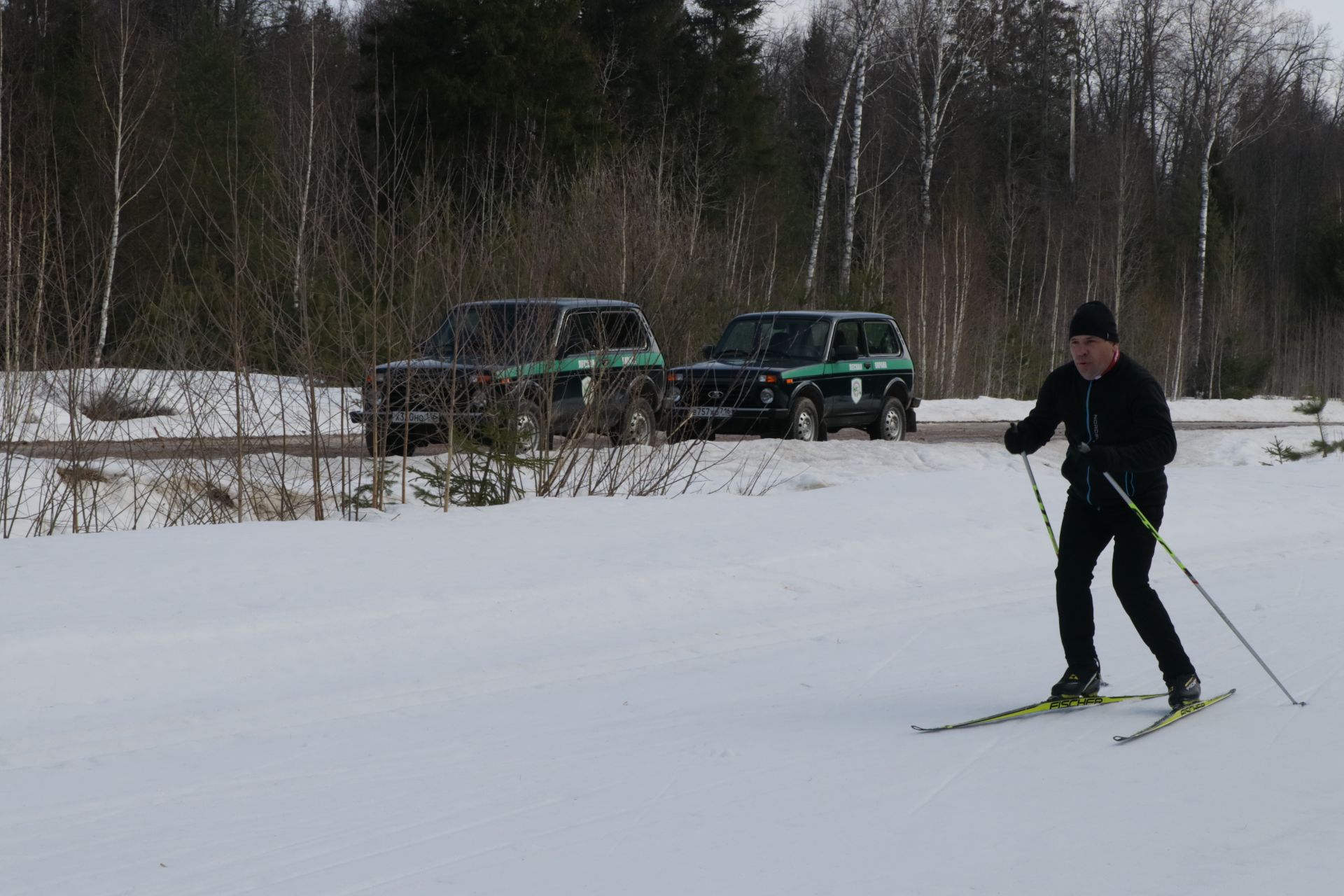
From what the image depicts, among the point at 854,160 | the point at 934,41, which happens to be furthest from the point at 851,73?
the point at 934,41

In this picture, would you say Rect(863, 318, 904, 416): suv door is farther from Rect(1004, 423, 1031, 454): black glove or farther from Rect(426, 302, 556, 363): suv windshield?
Rect(1004, 423, 1031, 454): black glove

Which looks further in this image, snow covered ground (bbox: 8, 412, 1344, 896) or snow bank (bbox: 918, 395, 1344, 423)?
snow bank (bbox: 918, 395, 1344, 423)

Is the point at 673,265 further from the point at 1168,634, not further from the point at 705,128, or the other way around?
the point at 705,128

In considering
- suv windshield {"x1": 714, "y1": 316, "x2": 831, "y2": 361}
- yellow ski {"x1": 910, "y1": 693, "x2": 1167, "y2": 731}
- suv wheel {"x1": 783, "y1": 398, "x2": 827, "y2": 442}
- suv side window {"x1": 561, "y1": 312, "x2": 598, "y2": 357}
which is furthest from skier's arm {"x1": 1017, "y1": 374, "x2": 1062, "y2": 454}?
suv windshield {"x1": 714, "y1": 316, "x2": 831, "y2": 361}

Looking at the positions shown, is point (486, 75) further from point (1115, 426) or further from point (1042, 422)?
point (1115, 426)

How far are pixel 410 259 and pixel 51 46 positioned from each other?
25122mm

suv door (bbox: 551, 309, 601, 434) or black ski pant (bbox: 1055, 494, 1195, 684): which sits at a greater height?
suv door (bbox: 551, 309, 601, 434)

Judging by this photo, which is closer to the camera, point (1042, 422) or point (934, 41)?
point (1042, 422)

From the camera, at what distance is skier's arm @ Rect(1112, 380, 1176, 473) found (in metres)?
5.86

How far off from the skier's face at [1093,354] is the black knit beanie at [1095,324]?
2 cm

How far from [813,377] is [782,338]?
0.72 metres

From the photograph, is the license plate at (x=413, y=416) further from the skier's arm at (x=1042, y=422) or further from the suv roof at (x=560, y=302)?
the skier's arm at (x=1042, y=422)

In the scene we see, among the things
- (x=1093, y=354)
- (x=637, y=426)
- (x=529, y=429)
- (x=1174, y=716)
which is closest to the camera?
(x=1093, y=354)

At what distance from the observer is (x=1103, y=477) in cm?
613
